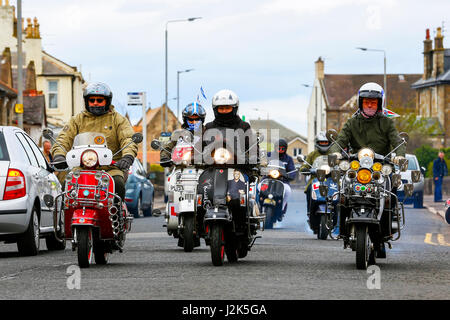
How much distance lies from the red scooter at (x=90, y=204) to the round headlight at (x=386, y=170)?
8.51 ft

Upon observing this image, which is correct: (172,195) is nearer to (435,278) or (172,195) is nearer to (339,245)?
(339,245)

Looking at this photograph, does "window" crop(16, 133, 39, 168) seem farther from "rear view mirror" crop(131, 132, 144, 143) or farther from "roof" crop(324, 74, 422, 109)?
"roof" crop(324, 74, 422, 109)

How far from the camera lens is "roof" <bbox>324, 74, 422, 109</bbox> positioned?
12088 centimetres

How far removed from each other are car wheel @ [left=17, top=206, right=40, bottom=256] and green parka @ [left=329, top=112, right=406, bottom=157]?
4.31 m

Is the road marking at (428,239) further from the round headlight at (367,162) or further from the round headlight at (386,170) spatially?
the round headlight at (367,162)

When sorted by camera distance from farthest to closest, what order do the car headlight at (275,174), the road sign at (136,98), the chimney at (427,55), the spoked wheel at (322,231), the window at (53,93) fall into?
1. the chimney at (427,55)
2. the window at (53,93)
3. the road sign at (136,98)
4. the car headlight at (275,174)
5. the spoked wheel at (322,231)

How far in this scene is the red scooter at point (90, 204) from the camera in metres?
11.3

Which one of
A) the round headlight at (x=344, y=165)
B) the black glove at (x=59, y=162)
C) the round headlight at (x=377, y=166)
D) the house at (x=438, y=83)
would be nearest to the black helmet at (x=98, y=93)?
the black glove at (x=59, y=162)

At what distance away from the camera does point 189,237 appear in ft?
46.1

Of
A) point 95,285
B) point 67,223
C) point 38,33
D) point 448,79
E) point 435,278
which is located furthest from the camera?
point 448,79

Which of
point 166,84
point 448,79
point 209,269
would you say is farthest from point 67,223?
point 448,79

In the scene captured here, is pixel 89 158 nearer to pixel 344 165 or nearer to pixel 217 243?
pixel 217 243

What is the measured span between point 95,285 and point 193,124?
239 inches

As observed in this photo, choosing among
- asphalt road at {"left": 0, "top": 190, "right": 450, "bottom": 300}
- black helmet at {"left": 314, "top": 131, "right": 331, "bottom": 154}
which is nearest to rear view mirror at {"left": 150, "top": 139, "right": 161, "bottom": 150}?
asphalt road at {"left": 0, "top": 190, "right": 450, "bottom": 300}
